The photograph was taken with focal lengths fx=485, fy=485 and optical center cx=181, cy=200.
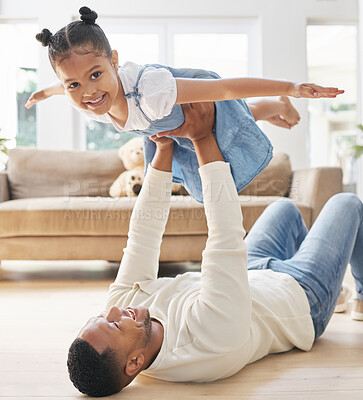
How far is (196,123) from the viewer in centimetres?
143

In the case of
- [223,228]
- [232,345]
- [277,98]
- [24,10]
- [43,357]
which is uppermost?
[24,10]

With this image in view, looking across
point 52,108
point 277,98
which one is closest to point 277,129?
point 52,108

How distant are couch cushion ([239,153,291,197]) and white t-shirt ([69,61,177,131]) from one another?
211cm

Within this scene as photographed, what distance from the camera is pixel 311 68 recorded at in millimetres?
4848

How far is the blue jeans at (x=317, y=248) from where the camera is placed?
147cm

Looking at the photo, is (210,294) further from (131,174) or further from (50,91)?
(131,174)

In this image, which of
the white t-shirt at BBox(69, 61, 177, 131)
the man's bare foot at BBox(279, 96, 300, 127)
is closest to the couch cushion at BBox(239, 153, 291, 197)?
the man's bare foot at BBox(279, 96, 300, 127)

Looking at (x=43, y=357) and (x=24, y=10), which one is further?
(x=24, y=10)

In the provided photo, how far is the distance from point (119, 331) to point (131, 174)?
232 centimetres

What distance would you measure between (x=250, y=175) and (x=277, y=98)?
1.18 feet

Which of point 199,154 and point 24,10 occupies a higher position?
point 24,10

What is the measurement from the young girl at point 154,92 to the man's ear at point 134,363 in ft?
2.07

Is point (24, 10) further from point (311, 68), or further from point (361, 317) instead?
point (361, 317)

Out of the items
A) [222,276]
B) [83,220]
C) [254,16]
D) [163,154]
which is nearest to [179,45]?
[254,16]
